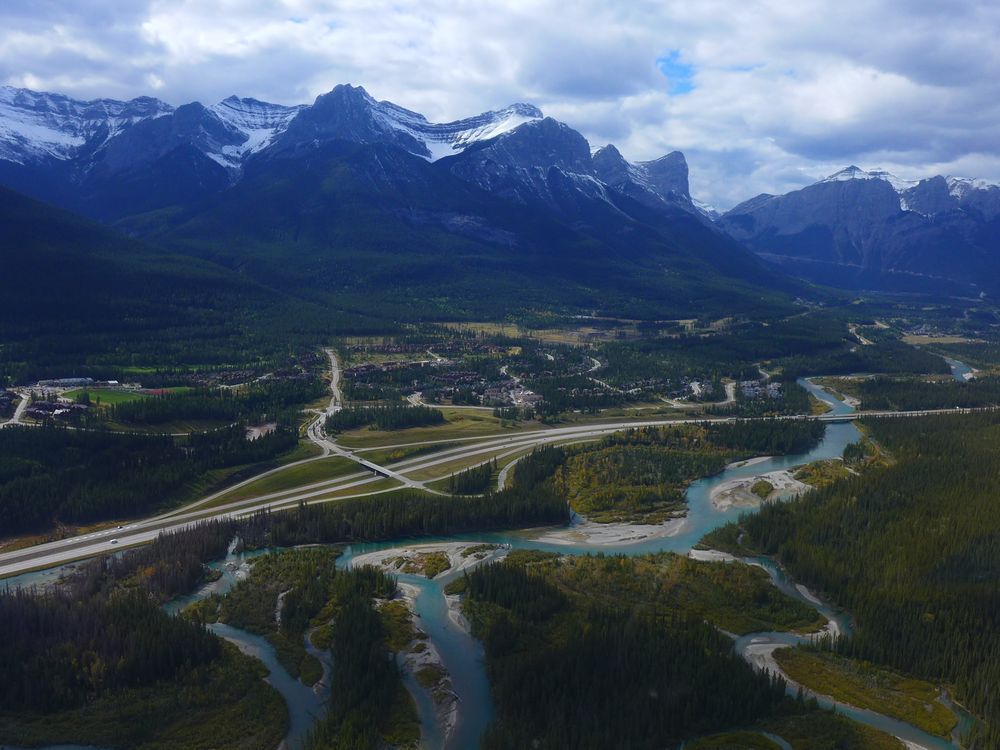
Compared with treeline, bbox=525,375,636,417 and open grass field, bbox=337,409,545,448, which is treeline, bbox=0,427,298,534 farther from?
treeline, bbox=525,375,636,417

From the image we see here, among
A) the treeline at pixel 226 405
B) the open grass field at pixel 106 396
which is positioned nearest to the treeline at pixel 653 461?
the treeline at pixel 226 405

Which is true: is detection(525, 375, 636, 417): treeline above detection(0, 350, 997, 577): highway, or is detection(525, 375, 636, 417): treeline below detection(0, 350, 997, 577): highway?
above

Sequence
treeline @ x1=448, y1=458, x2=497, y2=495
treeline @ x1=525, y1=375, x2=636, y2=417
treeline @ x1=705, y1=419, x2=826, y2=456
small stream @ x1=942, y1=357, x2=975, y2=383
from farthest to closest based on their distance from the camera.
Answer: small stream @ x1=942, y1=357, x2=975, y2=383 → treeline @ x1=525, y1=375, x2=636, y2=417 → treeline @ x1=705, y1=419, x2=826, y2=456 → treeline @ x1=448, y1=458, x2=497, y2=495

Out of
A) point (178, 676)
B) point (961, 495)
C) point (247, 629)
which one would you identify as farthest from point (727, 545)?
point (178, 676)

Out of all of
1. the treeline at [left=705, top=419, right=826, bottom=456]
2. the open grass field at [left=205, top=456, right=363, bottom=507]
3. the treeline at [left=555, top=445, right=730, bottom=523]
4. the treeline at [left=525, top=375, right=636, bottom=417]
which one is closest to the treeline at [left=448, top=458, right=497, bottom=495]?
the treeline at [left=555, top=445, right=730, bottom=523]

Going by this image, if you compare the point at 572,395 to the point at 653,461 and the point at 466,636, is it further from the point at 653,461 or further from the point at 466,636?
the point at 466,636

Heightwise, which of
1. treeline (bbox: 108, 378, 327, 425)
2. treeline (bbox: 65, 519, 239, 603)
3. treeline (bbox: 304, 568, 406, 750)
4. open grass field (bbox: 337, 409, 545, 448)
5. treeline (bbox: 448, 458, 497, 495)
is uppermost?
treeline (bbox: 108, 378, 327, 425)

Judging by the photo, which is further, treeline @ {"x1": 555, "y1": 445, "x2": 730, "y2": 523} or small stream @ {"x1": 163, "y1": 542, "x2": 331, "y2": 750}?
treeline @ {"x1": 555, "y1": 445, "x2": 730, "y2": 523}

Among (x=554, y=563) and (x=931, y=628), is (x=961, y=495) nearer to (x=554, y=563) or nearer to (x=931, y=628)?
(x=931, y=628)
